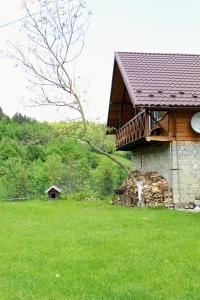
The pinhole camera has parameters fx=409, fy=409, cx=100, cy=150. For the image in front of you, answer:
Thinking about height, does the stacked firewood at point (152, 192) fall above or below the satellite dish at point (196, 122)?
below

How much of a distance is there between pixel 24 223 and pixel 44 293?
5508 millimetres

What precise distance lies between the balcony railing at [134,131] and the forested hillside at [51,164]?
0.60 metres

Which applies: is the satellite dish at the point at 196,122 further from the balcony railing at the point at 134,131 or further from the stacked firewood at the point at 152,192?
the stacked firewood at the point at 152,192

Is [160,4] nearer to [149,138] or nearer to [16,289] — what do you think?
[149,138]

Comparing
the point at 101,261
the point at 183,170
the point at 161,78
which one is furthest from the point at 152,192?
the point at 101,261

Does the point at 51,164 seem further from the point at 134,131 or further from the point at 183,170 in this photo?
the point at 183,170

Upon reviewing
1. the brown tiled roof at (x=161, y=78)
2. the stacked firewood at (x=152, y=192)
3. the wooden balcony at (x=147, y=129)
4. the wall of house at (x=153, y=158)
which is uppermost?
the brown tiled roof at (x=161, y=78)

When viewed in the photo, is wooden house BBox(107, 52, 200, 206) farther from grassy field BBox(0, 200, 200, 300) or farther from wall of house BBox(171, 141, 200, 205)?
grassy field BBox(0, 200, 200, 300)

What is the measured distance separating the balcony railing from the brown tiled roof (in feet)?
2.30

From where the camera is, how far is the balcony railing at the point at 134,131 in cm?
1281

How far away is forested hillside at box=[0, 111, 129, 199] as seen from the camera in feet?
46.3

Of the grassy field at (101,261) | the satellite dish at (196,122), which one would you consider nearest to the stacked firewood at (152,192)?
the satellite dish at (196,122)

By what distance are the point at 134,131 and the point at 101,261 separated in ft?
31.4

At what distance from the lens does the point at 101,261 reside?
205 inches
